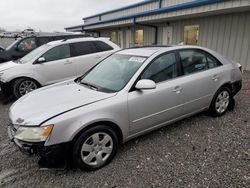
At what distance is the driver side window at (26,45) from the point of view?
798 centimetres

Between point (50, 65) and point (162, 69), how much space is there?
12.1 ft

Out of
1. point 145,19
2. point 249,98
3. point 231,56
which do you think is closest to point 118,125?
point 249,98

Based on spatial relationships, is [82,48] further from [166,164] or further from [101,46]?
[166,164]

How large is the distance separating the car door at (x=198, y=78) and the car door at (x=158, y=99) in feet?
0.61

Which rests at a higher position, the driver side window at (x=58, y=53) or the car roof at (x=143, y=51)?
the car roof at (x=143, y=51)

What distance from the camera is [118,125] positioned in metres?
2.62

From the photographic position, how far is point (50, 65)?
Answer: 18.2ft

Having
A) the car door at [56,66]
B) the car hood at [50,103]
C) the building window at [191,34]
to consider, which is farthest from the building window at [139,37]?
the car hood at [50,103]

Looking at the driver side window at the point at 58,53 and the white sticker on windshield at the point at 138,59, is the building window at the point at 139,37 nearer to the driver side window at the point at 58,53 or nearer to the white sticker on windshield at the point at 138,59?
the driver side window at the point at 58,53

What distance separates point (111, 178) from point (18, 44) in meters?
7.75

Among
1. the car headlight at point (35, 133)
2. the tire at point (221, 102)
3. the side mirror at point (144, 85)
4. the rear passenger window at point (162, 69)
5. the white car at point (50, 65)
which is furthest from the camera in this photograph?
the white car at point (50, 65)

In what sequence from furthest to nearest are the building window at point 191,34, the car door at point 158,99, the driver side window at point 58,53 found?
the building window at point 191,34 → the driver side window at point 58,53 → the car door at point 158,99

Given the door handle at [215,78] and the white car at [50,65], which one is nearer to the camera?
the door handle at [215,78]

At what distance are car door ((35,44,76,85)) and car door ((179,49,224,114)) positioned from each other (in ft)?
11.9
